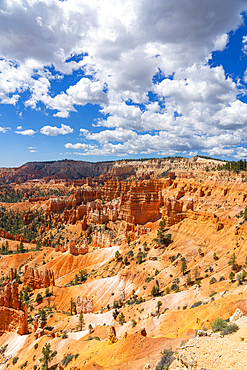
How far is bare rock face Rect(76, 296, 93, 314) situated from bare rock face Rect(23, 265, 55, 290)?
43.8 feet

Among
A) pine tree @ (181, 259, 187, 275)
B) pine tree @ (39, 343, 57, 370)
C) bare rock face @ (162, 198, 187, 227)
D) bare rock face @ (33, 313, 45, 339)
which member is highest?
bare rock face @ (162, 198, 187, 227)

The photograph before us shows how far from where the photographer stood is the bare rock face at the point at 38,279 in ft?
160

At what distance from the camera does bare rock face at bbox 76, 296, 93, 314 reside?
37500mm

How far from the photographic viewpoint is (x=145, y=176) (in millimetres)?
169375

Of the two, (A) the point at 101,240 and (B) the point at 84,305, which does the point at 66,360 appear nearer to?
(B) the point at 84,305

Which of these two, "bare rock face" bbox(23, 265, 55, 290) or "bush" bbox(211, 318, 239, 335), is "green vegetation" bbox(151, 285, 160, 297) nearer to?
"bush" bbox(211, 318, 239, 335)

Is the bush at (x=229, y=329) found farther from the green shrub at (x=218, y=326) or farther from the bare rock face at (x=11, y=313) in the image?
the bare rock face at (x=11, y=313)

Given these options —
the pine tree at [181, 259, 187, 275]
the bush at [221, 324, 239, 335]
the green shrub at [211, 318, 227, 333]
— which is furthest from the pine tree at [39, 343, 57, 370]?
the pine tree at [181, 259, 187, 275]

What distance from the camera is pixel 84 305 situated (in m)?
38.0

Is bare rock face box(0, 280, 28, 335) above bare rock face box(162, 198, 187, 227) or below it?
below

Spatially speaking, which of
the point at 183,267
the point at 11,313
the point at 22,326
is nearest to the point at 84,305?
the point at 22,326

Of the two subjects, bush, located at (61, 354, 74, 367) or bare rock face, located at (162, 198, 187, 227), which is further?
bare rock face, located at (162, 198, 187, 227)

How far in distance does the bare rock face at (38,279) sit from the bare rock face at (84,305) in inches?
526

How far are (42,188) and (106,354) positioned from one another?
174 meters
